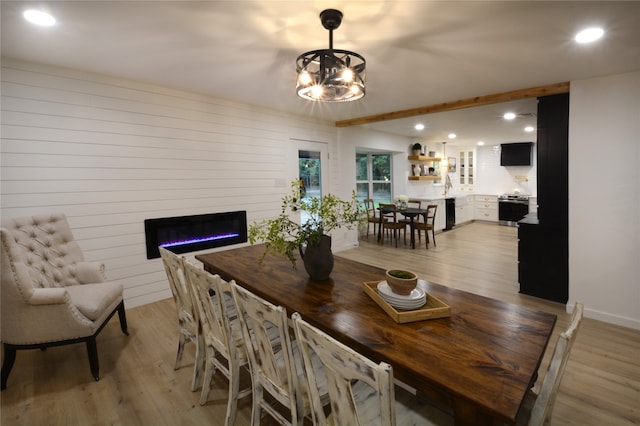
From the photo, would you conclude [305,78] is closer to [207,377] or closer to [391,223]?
[207,377]

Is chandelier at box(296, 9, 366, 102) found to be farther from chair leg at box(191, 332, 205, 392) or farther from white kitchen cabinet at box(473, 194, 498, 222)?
white kitchen cabinet at box(473, 194, 498, 222)

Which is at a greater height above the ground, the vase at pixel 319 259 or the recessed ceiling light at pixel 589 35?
the recessed ceiling light at pixel 589 35

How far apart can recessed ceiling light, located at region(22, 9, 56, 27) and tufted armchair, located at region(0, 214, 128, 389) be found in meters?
1.43

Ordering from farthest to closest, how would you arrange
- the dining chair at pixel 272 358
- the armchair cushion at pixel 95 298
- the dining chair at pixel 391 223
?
the dining chair at pixel 391 223 → the armchair cushion at pixel 95 298 → the dining chair at pixel 272 358

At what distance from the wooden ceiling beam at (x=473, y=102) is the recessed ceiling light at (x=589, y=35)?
1.10m

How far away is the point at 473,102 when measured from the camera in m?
4.06

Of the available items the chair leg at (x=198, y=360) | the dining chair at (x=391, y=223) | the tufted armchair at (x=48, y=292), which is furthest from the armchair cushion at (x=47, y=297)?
the dining chair at (x=391, y=223)

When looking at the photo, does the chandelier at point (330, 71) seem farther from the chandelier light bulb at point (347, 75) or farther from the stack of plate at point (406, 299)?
the stack of plate at point (406, 299)

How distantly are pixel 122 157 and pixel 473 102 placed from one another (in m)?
4.39

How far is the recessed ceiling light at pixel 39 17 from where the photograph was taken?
6.36 feet

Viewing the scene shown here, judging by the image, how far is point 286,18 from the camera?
2035 millimetres

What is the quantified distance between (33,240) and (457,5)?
3.67m

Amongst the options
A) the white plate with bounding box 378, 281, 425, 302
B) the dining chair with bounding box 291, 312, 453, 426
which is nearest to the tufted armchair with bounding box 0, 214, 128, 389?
the dining chair with bounding box 291, 312, 453, 426

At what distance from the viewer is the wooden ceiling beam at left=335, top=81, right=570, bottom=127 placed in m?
3.38
